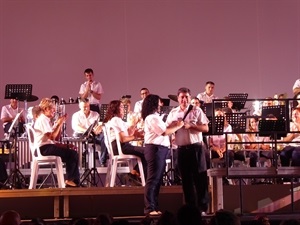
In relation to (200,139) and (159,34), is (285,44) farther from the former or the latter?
(200,139)

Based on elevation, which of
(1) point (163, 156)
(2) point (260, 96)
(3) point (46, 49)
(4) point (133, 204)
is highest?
(3) point (46, 49)

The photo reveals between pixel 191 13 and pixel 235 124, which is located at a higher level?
pixel 191 13

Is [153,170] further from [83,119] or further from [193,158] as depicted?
[83,119]

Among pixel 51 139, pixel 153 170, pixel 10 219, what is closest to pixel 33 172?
pixel 51 139

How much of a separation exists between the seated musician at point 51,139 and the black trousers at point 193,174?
5.95 feet

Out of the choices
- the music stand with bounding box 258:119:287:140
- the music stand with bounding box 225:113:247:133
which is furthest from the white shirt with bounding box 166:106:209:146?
the music stand with bounding box 225:113:247:133

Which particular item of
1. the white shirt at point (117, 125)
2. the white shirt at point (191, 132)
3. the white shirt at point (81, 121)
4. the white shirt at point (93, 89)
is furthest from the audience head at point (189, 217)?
the white shirt at point (93, 89)

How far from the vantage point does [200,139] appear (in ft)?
33.6

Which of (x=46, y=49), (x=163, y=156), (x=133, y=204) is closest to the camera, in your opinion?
(x=163, y=156)

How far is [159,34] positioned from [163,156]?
7337 mm

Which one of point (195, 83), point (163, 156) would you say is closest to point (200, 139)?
point (163, 156)

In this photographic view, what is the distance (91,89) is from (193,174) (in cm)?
578

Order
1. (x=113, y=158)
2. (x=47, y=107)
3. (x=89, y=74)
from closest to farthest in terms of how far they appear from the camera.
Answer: (x=47, y=107)
(x=113, y=158)
(x=89, y=74)

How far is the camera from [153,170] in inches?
400
